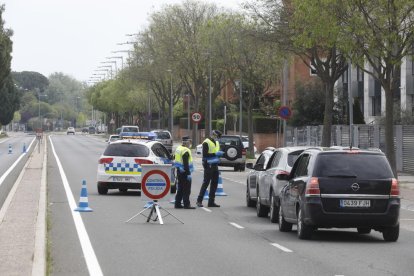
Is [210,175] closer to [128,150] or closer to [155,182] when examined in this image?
[155,182]

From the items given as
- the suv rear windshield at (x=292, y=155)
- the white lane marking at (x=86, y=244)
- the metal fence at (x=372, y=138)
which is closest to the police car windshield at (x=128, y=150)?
the white lane marking at (x=86, y=244)

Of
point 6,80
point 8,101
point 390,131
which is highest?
point 6,80

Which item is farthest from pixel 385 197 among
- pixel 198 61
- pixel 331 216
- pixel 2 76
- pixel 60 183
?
pixel 2 76

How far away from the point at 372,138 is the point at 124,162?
22.3 meters

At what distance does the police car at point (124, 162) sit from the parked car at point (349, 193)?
1271cm

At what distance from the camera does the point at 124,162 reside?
2986 centimetres

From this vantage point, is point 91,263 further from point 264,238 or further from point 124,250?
point 264,238

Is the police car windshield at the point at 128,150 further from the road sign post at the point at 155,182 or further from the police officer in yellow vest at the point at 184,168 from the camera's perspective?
the road sign post at the point at 155,182

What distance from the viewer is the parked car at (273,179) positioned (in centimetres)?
2102

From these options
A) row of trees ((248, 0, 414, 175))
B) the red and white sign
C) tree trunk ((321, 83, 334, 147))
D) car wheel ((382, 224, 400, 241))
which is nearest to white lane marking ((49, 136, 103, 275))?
the red and white sign

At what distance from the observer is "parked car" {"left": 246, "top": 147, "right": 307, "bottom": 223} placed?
21.0 m

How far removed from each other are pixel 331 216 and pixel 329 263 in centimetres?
320

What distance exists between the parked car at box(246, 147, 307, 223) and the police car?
6228 millimetres

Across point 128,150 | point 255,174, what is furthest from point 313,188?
point 128,150
